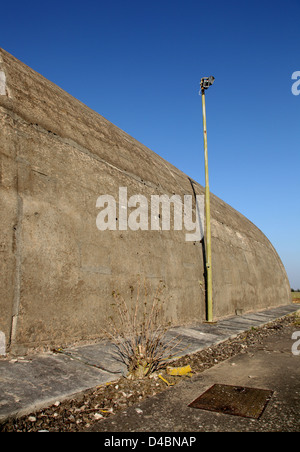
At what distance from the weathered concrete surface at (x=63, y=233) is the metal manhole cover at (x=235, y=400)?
221 centimetres

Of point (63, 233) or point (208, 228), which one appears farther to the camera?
point (208, 228)

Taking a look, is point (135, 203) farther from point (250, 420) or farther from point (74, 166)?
point (250, 420)

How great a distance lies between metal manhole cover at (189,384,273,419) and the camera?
2.92m

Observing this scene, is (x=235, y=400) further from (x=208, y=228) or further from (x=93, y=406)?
(x=208, y=228)

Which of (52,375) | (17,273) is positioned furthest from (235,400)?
(17,273)

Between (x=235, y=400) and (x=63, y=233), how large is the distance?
329 centimetres

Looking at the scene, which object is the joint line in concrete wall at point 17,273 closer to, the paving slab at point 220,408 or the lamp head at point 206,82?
the paving slab at point 220,408

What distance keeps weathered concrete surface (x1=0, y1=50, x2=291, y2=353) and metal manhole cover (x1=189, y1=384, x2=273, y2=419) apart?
2209mm

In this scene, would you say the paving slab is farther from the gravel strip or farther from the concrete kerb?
the concrete kerb

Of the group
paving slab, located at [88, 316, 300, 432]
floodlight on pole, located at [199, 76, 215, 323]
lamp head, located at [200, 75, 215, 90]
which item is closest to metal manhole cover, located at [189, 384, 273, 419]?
paving slab, located at [88, 316, 300, 432]

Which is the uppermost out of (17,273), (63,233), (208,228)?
(208,228)

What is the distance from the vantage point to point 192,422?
8.85ft

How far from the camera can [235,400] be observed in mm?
3232
